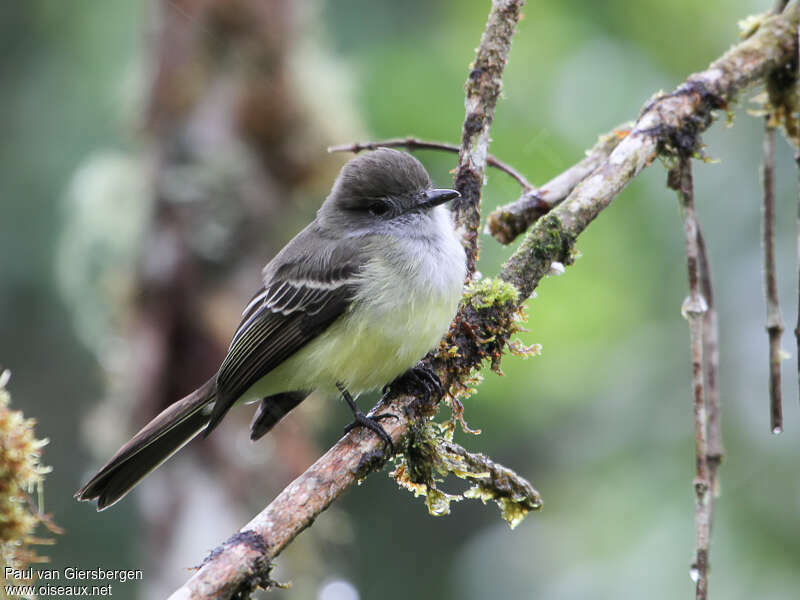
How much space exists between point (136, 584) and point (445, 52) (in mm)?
5116

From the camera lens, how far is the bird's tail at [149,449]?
3295 millimetres

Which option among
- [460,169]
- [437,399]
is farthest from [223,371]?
[460,169]

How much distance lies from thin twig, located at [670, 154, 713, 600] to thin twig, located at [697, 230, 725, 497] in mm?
44

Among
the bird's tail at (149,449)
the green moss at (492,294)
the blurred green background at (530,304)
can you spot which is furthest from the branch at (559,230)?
the bird's tail at (149,449)

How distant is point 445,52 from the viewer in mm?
7102

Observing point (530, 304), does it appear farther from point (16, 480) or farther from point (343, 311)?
point (16, 480)

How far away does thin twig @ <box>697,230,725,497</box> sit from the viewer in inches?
125

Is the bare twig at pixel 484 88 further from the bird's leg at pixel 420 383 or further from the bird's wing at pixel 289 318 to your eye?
the bird's leg at pixel 420 383

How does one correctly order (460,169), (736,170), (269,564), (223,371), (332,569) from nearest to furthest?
(269,564), (460,169), (223,371), (736,170), (332,569)

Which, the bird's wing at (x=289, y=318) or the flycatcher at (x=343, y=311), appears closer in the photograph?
the flycatcher at (x=343, y=311)

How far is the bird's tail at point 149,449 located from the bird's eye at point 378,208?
981mm

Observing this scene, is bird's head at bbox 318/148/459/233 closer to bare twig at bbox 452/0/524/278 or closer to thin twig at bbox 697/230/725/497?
bare twig at bbox 452/0/524/278

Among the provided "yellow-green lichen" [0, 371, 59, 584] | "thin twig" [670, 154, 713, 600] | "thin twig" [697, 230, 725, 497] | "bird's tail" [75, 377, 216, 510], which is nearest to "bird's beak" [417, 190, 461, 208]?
"thin twig" [670, 154, 713, 600]

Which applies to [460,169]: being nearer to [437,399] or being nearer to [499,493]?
[437,399]
